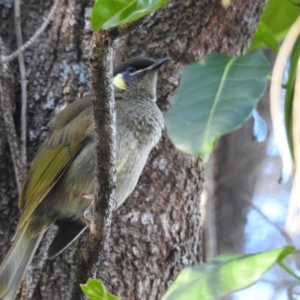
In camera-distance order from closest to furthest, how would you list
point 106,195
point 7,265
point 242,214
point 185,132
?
point 185,132 < point 106,195 < point 7,265 < point 242,214

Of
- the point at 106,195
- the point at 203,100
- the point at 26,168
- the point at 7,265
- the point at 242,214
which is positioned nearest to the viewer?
the point at 203,100

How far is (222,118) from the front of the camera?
124 centimetres

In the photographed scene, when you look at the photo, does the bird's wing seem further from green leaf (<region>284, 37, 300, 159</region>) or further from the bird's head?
green leaf (<region>284, 37, 300, 159</region>)

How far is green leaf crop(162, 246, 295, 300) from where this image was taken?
1.24 m

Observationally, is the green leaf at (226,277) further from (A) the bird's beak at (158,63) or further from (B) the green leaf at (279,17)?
(B) the green leaf at (279,17)

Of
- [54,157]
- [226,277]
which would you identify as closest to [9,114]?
[54,157]

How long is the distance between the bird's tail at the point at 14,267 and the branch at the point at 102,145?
0.56m

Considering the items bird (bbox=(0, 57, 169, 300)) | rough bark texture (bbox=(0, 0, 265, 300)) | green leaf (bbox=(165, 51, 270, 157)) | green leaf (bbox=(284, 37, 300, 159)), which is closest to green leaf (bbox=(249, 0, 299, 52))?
rough bark texture (bbox=(0, 0, 265, 300))

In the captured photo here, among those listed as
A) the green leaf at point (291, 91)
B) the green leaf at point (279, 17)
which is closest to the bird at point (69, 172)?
the green leaf at point (279, 17)

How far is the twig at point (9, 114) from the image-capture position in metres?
2.91

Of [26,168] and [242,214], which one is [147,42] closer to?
[26,168]

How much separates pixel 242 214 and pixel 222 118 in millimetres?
3401

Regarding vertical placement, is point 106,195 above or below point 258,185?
below

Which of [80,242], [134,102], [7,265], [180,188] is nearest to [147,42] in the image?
[134,102]
